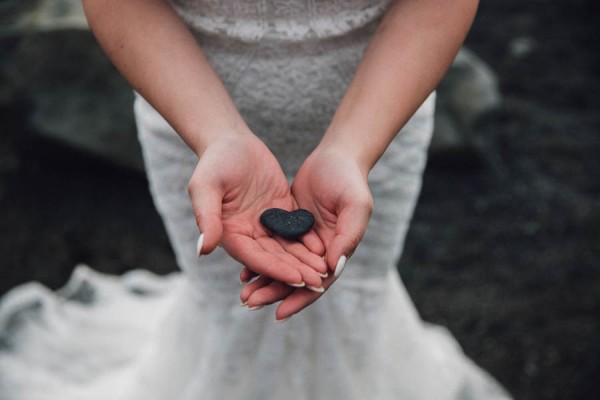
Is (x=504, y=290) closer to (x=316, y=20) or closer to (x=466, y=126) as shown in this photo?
Answer: (x=466, y=126)

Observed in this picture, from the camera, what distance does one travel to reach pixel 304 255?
119 cm

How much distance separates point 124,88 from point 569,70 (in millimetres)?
2552

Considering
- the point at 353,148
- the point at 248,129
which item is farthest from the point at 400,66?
the point at 248,129

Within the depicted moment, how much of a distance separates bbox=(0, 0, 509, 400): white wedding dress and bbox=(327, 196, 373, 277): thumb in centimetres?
42

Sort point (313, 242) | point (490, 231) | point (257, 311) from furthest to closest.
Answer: point (490, 231) < point (257, 311) < point (313, 242)

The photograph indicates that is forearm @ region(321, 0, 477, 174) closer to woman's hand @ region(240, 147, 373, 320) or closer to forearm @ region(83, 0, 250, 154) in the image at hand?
woman's hand @ region(240, 147, 373, 320)

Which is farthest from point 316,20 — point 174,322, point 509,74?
point 509,74

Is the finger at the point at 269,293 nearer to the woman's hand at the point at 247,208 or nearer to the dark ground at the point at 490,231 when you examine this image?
the woman's hand at the point at 247,208

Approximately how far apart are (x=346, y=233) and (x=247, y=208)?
0.75 feet

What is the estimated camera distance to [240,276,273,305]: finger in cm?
113

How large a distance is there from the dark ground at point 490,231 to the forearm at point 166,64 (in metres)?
1.60

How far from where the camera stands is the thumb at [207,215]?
1079 millimetres

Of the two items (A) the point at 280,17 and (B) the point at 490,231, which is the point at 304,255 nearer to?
(A) the point at 280,17

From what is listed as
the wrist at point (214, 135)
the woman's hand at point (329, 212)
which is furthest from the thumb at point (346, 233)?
the wrist at point (214, 135)
